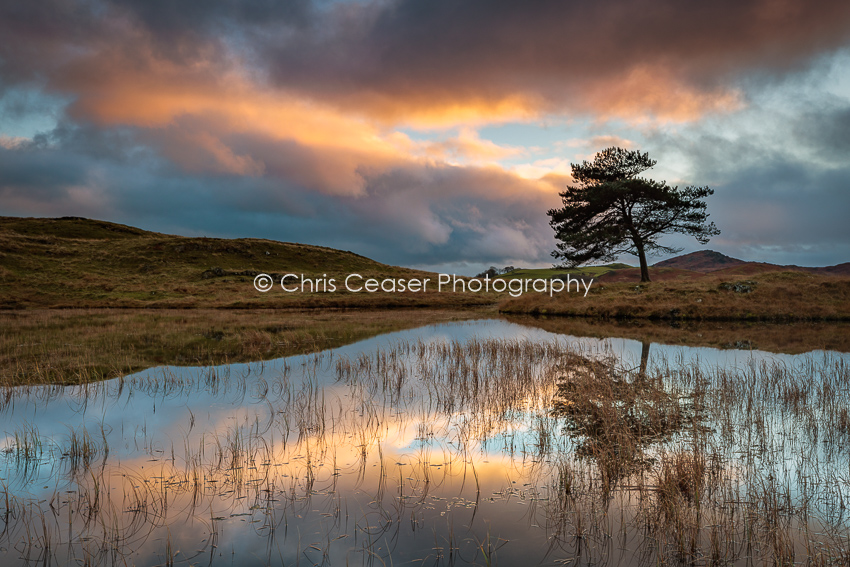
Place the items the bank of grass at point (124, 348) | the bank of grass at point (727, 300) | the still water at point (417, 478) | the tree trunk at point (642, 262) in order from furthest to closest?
the tree trunk at point (642, 262) → the bank of grass at point (727, 300) → the bank of grass at point (124, 348) → the still water at point (417, 478)

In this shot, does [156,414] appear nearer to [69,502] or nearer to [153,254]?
[69,502]

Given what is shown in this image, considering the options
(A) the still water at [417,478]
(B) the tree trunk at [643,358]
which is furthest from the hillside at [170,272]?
(A) the still water at [417,478]

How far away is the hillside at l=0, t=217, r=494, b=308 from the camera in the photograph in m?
60.6

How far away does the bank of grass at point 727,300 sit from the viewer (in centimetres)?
3266

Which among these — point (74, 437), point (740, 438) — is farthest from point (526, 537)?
point (74, 437)

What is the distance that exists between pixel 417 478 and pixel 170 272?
297ft

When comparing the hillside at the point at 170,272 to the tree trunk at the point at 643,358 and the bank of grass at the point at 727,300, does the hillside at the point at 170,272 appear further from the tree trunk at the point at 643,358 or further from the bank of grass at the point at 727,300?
the tree trunk at the point at 643,358

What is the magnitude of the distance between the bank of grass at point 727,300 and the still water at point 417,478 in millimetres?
24790

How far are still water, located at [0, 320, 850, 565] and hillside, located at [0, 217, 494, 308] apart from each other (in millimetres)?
50288

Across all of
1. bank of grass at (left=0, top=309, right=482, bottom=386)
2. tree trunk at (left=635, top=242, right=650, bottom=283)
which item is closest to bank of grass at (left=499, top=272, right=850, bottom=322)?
tree trunk at (left=635, top=242, right=650, bottom=283)

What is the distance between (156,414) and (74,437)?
2.16 metres

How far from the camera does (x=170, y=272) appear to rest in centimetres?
8381

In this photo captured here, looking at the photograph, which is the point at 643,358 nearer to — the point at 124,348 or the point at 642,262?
the point at 124,348

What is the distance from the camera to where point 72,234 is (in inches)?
5231
